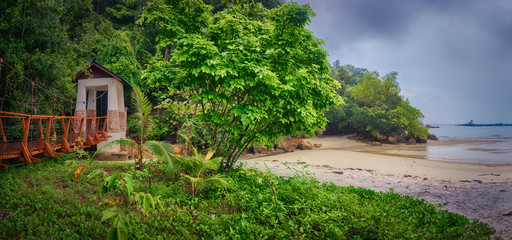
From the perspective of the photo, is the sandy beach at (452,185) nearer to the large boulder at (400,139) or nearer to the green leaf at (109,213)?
the green leaf at (109,213)

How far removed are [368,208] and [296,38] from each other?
415 centimetres

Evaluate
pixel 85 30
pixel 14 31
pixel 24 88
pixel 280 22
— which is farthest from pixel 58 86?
pixel 280 22

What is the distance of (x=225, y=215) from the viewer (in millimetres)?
3875

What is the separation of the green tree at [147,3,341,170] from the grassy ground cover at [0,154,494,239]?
62.0 inches

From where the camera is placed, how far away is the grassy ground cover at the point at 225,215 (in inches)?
135

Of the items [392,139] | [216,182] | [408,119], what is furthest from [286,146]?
[408,119]

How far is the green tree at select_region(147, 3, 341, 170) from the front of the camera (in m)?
4.68

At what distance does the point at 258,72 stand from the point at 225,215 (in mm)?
2840

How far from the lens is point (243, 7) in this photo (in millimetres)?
6605

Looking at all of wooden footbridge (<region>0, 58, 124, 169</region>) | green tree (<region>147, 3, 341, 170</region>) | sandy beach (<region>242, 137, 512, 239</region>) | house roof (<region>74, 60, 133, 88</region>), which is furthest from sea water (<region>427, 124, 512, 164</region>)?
house roof (<region>74, 60, 133, 88</region>)

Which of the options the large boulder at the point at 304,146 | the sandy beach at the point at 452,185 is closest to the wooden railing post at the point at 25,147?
the sandy beach at the point at 452,185

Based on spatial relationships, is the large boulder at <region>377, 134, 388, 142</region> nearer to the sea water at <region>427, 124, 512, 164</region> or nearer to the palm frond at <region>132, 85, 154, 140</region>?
the sea water at <region>427, 124, 512, 164</region>

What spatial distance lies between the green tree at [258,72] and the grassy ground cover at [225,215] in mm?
1576

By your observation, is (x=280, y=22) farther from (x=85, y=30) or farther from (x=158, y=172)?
(x=85, y=30)
